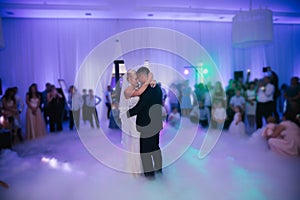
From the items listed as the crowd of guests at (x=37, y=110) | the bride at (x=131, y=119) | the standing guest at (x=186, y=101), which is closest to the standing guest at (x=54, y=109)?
the crowd of guests at (x=37, y=110)

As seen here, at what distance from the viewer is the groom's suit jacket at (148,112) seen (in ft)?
9.34

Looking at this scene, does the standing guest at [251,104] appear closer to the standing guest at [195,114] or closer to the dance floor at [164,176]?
the standing guest at [195,114]

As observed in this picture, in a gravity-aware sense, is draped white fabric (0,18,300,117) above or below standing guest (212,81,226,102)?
above

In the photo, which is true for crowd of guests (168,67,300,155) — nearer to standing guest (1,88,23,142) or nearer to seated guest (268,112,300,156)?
seated guest (268,112,300,156)

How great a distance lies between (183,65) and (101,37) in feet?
10.4

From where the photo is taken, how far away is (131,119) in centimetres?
308

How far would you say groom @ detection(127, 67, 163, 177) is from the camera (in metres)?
2.86

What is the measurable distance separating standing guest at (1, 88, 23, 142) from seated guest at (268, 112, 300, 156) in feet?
17.0

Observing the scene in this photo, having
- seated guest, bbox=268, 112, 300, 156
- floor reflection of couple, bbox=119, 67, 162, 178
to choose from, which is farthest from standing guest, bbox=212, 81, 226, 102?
floor reflection of couple, bbox=119, 67, 162, 178

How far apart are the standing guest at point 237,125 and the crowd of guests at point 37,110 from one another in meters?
3.68

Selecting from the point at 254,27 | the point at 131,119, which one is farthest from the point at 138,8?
the point at 131,119

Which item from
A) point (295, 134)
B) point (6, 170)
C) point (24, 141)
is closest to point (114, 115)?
point (24, 141)

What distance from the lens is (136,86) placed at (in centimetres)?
296

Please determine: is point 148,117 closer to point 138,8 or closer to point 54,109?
point 54,109
